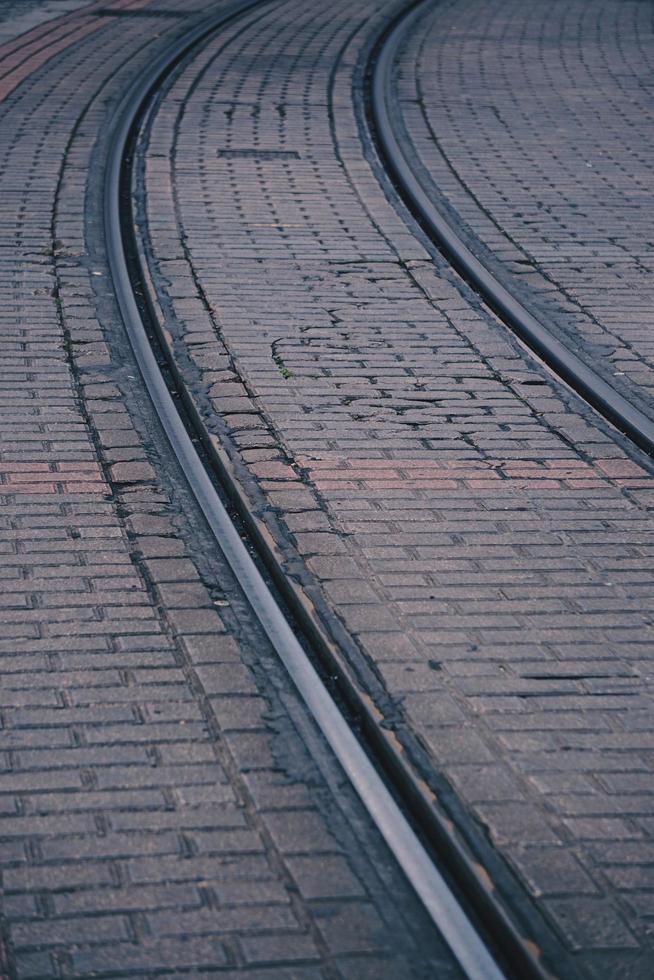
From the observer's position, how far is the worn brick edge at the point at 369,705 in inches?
126

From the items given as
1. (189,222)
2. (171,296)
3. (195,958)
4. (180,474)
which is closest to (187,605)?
(180,474)

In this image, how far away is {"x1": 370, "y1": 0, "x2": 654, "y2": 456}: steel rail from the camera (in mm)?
6309

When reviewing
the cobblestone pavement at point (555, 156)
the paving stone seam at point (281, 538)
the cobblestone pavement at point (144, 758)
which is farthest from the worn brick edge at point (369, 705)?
the cobblestone pavement at point (555, 156)

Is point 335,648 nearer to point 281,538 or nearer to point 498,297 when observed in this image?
point 281,538

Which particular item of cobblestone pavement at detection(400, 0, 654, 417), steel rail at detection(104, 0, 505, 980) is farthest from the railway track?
cobblestone pavement at detection(400, 0, 654, 417)

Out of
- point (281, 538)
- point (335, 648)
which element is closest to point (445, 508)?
point (281, 538)

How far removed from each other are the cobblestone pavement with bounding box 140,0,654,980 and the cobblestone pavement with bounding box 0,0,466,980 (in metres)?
0.33

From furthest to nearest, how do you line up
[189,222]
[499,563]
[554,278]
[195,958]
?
[189,222]
[554,278]
[499,563]
[195,958]

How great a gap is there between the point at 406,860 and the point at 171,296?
4.93m

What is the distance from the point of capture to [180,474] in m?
5.61

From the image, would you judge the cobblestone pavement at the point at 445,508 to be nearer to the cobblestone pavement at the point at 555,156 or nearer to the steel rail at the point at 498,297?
the steel rail at the point at 498,297

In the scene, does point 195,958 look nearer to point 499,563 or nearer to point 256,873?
point 256,873

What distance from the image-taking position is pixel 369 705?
4.03 metres

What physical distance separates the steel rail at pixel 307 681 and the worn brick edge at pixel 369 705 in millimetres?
59
